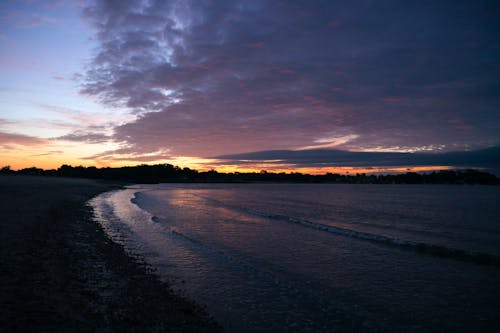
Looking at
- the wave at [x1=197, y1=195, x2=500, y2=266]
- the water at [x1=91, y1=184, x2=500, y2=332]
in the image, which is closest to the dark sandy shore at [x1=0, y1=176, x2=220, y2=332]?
the water at [x1=91, y1=184, x2=500, y2=332]

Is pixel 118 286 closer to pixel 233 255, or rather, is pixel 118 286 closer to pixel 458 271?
pixel 233 255

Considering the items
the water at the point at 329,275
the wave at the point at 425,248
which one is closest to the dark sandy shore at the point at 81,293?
the water at the point at 329,275

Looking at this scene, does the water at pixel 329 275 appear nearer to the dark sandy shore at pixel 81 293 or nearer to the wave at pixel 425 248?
the wave at pixel 425 248

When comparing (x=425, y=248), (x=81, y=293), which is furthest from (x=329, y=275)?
(x=81, y=293)

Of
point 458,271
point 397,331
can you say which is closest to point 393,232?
point 458,271

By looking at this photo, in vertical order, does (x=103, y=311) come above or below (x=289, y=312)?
above

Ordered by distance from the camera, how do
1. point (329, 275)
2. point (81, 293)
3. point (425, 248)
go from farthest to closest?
1. point (425, 248)
2. point (329, 275)
3. point (81, 293)

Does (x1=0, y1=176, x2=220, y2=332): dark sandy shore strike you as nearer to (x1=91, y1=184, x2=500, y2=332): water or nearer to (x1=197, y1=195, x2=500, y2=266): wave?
(x1=91, y1=184, x2=500, y2=332): water

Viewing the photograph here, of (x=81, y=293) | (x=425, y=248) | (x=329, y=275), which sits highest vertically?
(x=81, y=293)

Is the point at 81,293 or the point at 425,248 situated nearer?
the point at 81,293

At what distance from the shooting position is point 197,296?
349 inches

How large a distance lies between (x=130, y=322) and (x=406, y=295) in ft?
27.8

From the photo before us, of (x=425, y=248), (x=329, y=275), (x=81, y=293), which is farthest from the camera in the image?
(x=425, y=248)

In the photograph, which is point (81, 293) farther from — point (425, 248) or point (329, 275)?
point (425, 248)
